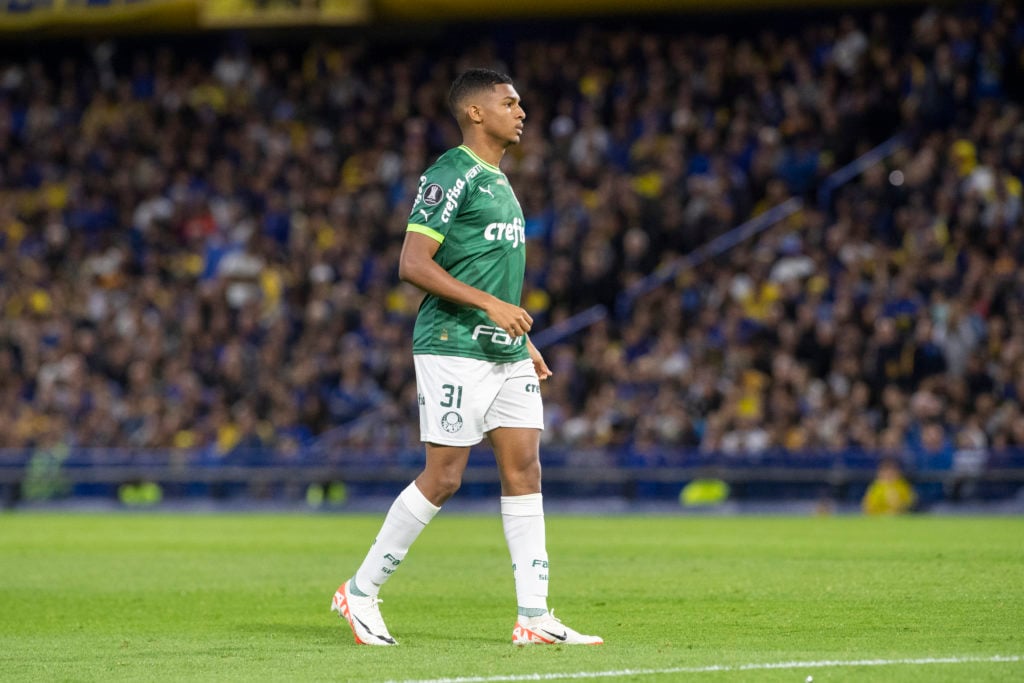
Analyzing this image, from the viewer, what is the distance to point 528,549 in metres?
7.17

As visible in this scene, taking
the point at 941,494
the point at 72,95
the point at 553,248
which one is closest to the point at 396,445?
the point at 553,248

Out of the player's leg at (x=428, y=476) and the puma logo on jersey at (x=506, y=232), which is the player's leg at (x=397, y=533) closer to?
the player's leg at (x=428, y=476)

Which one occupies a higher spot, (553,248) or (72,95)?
(72,95)

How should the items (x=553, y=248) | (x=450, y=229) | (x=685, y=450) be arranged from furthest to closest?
(x=553, y=248)
(x=685, y=450)
(x=450, y=229)

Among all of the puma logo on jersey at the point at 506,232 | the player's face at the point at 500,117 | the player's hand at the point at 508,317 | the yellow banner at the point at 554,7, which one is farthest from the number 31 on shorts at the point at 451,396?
the yellow banner at the point at 554,7

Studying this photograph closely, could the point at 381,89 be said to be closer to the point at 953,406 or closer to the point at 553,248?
the point at 553,248

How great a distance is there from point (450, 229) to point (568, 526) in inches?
428

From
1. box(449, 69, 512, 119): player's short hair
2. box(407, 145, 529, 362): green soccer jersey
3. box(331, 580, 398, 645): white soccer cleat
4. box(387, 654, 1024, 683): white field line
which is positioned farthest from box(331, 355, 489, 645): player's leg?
box(387, 654, 1024, 683): white field line

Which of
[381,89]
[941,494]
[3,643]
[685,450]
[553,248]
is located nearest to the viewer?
[3,643]

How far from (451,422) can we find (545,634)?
1.02 meters

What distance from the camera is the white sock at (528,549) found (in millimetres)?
7094

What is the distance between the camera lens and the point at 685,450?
2062 centimetres

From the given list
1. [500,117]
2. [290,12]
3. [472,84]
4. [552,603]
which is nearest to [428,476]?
[500,117]

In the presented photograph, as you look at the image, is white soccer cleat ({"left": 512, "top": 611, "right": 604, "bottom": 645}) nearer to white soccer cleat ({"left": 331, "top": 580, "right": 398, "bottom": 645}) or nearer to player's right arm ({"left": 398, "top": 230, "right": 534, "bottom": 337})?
white soccer cleat ({"left": 331, "top": 580, "right": 398, "bottom": 645})
